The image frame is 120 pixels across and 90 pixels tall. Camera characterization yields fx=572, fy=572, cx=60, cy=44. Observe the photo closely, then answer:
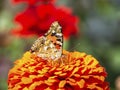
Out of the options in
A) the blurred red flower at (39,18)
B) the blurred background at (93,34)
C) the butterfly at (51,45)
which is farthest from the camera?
the blurred background at (93,34)

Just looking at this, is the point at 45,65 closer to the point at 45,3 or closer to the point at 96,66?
the point at 96,66

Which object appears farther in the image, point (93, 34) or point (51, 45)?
point (93, 34)

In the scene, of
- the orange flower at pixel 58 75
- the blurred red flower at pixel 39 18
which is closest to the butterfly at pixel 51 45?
the orange flower at pixel 58 75

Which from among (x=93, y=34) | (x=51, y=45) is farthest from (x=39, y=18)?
(x=51, y=45)

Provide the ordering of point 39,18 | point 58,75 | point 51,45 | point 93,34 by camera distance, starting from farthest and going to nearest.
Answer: point 93,34 < point 39,18 < point 51,45 < point 58,75

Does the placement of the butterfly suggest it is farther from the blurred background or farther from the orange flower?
the blurred background

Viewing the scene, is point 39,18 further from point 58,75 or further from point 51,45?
point 58,75

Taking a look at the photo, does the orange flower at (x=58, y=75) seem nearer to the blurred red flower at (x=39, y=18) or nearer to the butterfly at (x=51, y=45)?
the butterfly at (x=51, y=45)
